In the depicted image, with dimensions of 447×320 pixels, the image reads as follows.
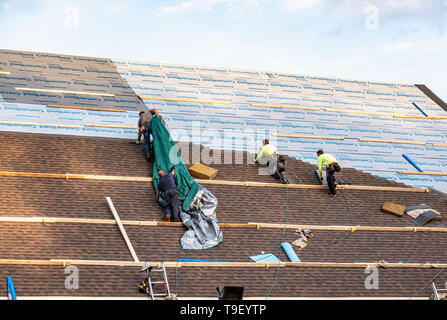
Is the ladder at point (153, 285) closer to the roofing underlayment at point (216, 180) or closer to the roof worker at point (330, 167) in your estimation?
the roofing underlayment at point (216, 180)

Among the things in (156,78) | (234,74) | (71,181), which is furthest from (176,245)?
(234,74)

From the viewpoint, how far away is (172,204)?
47.0 ft

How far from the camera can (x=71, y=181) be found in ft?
49.4

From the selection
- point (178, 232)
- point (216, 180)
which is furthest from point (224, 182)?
point (178, 232)

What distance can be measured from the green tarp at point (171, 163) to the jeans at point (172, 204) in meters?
0.27

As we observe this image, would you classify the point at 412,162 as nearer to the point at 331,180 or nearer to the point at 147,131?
the point at 331,180

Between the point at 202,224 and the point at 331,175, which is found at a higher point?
the point at 331,175

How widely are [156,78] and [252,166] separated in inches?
251

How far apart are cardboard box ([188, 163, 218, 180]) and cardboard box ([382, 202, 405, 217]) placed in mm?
4604

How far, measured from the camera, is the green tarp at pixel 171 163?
48.8ft

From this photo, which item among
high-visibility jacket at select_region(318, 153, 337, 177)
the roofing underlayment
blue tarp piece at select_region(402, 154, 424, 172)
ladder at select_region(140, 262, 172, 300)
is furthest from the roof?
blue tarp piece at select_region(402, 154, 424, 172)

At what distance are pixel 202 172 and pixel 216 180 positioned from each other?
1.43 feet

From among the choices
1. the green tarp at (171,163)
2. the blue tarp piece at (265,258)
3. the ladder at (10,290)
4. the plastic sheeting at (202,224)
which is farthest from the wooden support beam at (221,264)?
the green tarp at (171,163)

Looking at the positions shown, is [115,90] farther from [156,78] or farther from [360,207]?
[360,207]
